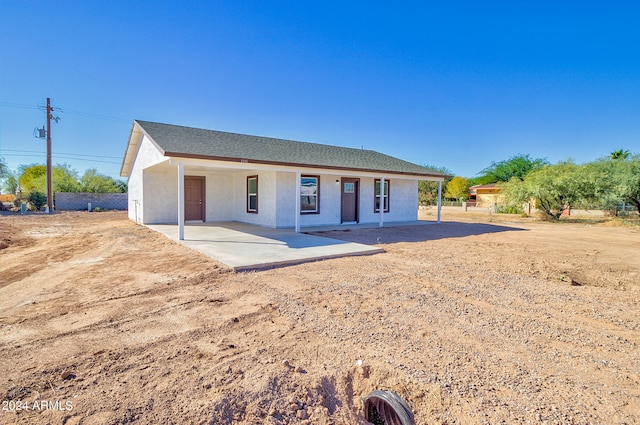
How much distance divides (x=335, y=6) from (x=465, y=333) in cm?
1309

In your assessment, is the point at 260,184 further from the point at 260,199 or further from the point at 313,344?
the point at 313,344

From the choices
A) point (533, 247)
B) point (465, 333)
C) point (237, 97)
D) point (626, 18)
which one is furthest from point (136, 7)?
point (626, 18)

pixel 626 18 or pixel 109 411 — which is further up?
pixel 626 18

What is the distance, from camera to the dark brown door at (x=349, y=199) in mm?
14320

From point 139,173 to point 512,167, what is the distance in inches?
2017

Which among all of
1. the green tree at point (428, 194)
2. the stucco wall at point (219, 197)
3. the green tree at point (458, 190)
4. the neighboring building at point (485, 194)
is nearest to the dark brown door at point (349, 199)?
the stucco wall at point (219, 197)

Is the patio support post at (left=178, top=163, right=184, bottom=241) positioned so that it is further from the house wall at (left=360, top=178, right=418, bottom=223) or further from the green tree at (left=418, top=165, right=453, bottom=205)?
the green tree at (left=418, top=165, right=453, bottom=205)

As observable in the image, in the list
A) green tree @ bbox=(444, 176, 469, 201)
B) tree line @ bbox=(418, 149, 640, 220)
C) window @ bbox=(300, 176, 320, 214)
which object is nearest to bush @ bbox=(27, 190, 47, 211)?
window @ bbox=(300, 176, 320, 214)

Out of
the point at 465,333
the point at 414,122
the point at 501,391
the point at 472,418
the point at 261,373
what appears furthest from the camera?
the point at 414,122

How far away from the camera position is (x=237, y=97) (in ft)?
66.1

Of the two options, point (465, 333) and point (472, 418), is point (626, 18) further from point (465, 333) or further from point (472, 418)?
point (472, 418)

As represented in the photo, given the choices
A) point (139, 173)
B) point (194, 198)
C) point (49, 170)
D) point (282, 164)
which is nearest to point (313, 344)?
point (282, 164)

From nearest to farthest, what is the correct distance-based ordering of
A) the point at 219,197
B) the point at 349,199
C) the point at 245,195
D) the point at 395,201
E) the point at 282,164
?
the point at 282,164 < the point at 245,195 < the point at 349,199 < the point at 219,197 < the point at 395,201

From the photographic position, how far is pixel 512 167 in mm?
47250
